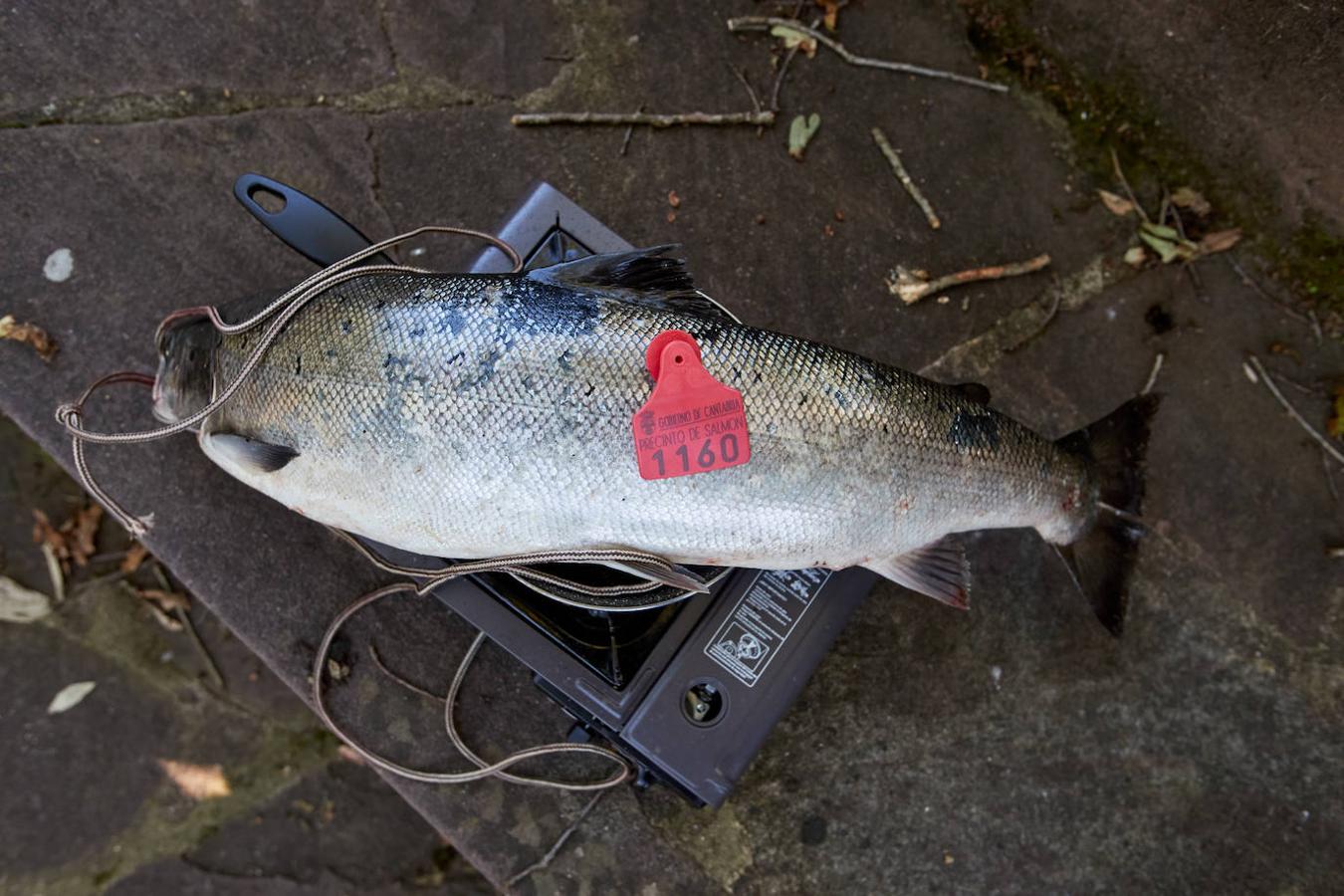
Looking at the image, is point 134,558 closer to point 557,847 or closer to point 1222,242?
point 557,847

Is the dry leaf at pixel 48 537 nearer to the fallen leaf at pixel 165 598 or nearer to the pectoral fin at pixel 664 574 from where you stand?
the fallen leaf at pixel 165 598

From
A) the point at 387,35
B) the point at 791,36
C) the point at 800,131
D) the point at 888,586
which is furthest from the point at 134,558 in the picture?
the point at 791,36

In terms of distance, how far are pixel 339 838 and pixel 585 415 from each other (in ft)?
7.74

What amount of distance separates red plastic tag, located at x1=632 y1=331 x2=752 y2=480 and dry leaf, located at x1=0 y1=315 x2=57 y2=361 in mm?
2113

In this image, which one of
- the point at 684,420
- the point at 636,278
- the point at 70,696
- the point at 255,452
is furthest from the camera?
the point at 70,696

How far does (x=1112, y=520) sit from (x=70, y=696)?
12.9 ft

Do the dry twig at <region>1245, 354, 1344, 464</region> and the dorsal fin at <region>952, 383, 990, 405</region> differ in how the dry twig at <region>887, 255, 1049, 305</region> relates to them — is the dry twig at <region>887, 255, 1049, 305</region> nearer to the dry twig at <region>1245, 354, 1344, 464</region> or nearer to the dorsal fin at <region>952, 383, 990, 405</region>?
the dorsal fin at <region>952, 383, 990, 405</region>

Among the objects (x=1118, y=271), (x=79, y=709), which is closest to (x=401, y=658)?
(x=79, y=709)

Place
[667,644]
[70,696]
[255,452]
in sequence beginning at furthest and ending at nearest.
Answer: [70,696] < [667,644] < [255,452]

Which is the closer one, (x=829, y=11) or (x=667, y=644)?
(x=667, y=644)

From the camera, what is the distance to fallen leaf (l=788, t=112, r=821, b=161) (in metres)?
2.88

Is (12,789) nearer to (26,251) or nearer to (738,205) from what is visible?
(26,251)

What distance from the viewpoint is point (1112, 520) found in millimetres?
2412

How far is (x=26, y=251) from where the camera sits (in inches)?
101
